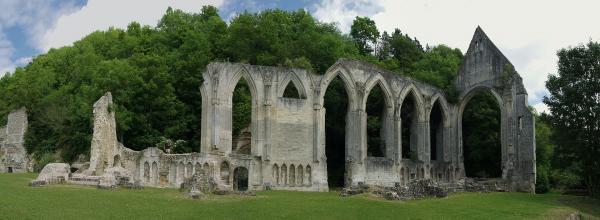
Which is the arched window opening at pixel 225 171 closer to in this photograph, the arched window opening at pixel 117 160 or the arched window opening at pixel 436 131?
the arched window opening at pixel 117 160

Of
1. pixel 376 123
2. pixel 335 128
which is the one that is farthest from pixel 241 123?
pixel 376 123

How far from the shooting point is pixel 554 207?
83.9 feet

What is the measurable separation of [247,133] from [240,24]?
12.0m

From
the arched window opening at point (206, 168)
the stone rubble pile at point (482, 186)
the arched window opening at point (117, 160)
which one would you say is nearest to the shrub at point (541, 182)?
the stone rubble pile at point (482, 186)

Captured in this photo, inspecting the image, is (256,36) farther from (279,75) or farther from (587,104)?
(587,104)

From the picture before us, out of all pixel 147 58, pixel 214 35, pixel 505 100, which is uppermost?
pixel 214 35

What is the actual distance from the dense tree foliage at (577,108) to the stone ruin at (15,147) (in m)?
40.5

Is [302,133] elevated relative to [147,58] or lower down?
lower down

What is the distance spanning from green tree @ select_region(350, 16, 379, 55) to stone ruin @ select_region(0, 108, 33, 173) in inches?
1360

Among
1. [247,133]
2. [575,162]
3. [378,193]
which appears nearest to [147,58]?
[247,133]

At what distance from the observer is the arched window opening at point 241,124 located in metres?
41.6

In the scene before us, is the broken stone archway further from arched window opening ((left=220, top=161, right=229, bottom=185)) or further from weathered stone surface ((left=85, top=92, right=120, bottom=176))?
weathered stone surface ((left=85, top=92, right=120, bottom=176))

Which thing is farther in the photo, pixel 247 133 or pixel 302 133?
pixel 247 133

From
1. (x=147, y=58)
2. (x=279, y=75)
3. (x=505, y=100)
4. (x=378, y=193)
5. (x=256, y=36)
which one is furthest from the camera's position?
(x=256, y=36)
